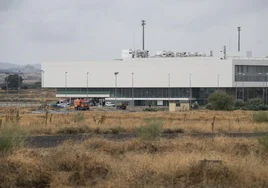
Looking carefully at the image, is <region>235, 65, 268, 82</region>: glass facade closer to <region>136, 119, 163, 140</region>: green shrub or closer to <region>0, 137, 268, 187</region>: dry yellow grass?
<region>136, 119, 163, 140</region>: green shrub

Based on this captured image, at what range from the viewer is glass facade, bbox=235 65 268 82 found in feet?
420

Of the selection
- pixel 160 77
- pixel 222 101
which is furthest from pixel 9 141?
pixel 160 77

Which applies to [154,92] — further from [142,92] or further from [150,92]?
[142,92]

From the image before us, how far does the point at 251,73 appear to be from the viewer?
5148 inches

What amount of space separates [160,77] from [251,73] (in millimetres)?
22841

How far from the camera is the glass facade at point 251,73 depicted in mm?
128000

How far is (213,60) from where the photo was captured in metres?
128

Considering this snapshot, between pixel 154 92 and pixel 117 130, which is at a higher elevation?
pixel 154 92

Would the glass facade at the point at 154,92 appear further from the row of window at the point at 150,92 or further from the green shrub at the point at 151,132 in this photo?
the green shrub at the point at 151,132

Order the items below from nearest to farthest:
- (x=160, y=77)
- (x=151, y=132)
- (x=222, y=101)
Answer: (x=151, y=132) → (x=222, y=101) → (x=160, y=77)

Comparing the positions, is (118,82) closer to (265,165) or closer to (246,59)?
(246,59)

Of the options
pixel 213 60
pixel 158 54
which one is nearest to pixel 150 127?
pixel 213 60

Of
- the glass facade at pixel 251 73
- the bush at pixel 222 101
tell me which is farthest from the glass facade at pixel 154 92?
the bush at pixel 222 101

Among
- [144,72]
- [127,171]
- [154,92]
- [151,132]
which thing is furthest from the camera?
[144,72]
